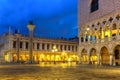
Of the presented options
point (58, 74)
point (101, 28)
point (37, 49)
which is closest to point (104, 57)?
point (101, 28)

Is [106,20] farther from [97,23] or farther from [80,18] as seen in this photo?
[80,18]

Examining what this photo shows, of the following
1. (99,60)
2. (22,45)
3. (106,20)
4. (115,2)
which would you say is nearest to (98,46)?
(99,60)

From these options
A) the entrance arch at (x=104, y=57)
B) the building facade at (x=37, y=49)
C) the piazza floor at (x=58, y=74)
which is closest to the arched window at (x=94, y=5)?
the entrance arch at (x=104, y=57)

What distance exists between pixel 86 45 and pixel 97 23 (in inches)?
284

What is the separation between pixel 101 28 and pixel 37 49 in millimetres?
39818

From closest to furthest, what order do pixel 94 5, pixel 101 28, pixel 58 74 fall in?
pixel 58 74
pixel 101 28
pixel 94 5

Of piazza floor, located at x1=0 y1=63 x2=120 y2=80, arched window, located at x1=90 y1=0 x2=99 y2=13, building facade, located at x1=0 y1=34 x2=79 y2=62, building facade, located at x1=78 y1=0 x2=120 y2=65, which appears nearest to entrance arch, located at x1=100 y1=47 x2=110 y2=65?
building facade, located at x1=78 y1=0 x2=120 y2=65

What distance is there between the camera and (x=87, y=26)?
174ft

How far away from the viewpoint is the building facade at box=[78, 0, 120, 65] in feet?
143

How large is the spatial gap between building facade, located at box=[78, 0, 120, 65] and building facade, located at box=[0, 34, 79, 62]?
2279 centimetres

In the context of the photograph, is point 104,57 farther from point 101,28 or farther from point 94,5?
point 94,5

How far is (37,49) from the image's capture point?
84500 mm

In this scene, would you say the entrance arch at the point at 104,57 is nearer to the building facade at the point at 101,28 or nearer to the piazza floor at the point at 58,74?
the building facade at the point at 101,28

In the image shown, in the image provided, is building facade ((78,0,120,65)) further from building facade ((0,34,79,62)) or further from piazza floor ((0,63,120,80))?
building facade ((0,34,79,62))
